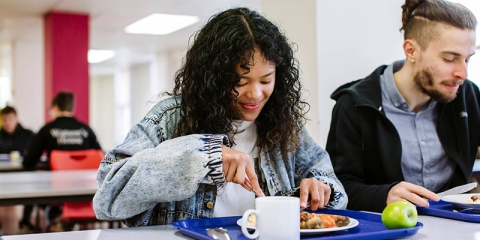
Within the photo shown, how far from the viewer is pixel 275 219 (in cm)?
104

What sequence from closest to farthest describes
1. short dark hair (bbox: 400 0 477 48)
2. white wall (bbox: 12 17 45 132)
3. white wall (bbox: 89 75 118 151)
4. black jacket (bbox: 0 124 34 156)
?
short dark hair (bbox: 400 0 477 48) → black jacket (bbox: 0 124 34 156) → white wall (bbox: 12 17 45 132) → white wall (bbox: 89 75 118 151)

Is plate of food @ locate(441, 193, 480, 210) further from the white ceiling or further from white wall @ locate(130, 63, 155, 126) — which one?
white wall @ locate(130, 63, 155, 126)

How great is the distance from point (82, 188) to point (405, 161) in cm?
149

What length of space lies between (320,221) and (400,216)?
0.56 ft

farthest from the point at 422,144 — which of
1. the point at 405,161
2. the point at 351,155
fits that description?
the point at 351,155

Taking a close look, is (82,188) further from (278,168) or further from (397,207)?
(397,207)

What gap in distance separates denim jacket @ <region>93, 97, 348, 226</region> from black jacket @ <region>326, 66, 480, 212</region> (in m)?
0.32

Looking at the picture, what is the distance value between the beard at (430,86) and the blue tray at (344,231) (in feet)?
2.25

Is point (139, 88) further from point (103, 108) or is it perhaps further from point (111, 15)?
point (111, 15)

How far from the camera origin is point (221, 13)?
1571mm

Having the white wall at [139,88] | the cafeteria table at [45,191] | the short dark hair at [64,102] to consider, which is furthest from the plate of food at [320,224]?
the white wall at [139,88]

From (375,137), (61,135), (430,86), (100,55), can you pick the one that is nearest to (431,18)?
(430,86)

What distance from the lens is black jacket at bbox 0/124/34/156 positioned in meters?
7.24

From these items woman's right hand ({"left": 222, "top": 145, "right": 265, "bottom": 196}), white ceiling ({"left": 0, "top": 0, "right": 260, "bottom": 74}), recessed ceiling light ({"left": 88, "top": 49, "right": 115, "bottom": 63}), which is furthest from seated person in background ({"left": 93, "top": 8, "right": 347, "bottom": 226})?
recessed ceiling light ({"left": 88, "top": 49, "right": 115, "bottom": 63})
